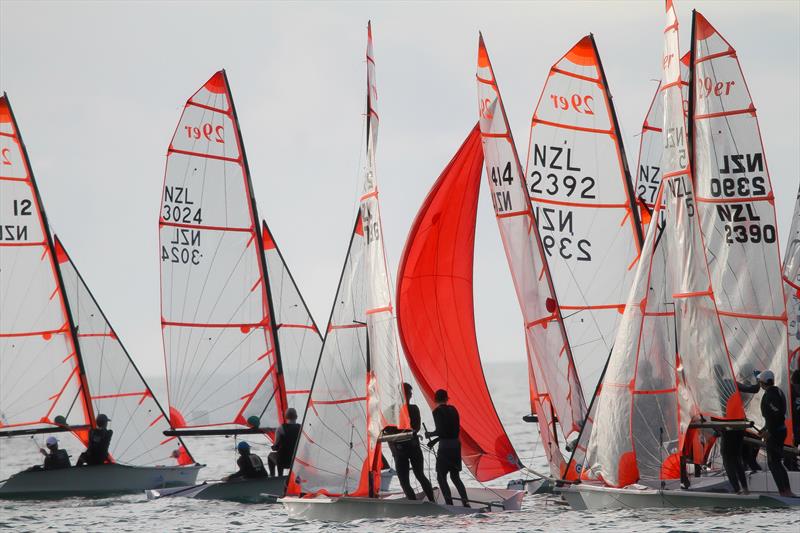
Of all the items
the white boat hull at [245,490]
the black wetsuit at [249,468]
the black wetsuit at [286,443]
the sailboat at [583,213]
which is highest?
the sailboat at [583,213]

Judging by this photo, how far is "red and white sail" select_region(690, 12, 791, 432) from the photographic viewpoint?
60.2 ft

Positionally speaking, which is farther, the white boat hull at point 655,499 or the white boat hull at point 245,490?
the white boat hull at point 245,490

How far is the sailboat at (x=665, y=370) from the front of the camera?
55.5 ft

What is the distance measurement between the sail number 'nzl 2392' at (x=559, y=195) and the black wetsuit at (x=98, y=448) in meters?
8.14

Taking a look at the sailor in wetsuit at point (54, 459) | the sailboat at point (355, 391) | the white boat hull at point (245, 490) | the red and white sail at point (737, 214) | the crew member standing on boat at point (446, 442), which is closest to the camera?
the crew member standing on boat at point (446, 442)

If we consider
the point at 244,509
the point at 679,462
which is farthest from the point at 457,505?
the point at 244,509

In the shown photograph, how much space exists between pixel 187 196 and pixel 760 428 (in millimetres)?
10411

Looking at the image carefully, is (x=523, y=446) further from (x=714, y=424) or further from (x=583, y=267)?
(x=714, y=424)

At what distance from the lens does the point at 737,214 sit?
61.2 feet

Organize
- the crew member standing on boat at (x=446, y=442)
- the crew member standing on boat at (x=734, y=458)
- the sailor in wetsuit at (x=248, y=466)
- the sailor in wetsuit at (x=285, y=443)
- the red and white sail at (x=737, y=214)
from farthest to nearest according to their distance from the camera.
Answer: the sailor in wetsuit at (x=248, y=466)
the sailor in wetsuit at (x=285, y=443)
the red and white sail at (x=737, y=214)
the crew member standing on boat at (x=446, y=442)
the crew member standing on boat at (x=734, y=458)

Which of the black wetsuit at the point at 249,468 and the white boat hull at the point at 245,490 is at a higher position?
the black wetsuit at the point at 249,468

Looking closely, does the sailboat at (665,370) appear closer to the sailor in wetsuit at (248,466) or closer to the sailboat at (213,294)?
the sailor in wetsuit at (248,466)

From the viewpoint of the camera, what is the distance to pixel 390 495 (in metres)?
18.1

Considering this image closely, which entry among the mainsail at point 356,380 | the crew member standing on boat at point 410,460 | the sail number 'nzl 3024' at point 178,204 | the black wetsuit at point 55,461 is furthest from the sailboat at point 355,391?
the black wetsuit at point 55,461
